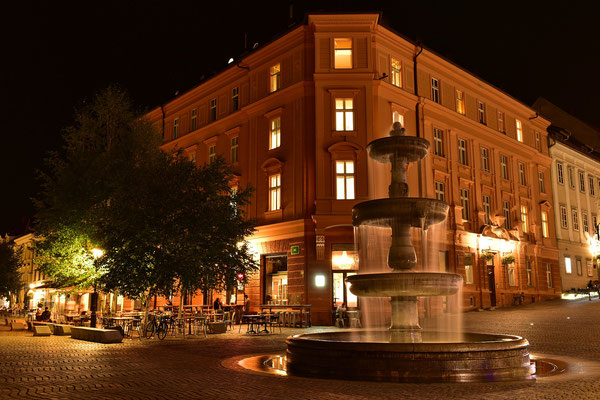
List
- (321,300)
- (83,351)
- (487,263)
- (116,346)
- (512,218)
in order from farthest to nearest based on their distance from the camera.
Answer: (512,218)
(487,263)
(321,300)
(116,346)
(83,351)

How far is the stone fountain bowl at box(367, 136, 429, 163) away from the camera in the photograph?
12.2m

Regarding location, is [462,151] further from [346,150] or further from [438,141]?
[346,150]

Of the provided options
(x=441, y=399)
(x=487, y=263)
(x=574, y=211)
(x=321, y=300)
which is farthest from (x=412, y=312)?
(x=574, y=211)

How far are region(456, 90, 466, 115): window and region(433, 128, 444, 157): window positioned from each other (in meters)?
2.90

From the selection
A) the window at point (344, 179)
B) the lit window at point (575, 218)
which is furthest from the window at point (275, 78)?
the lit window at point (575, 218)

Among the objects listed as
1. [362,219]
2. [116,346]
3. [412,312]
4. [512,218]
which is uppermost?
[512,218]

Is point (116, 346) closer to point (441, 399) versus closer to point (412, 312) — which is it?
point (412, 312)

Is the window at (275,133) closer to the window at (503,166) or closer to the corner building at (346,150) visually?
the corner building at (346,150)

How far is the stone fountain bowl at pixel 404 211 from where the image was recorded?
36.8ft

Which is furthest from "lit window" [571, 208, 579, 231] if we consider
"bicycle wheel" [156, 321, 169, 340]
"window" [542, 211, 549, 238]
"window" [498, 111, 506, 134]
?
"bicycle wheel" [156, 321, 169, 340]

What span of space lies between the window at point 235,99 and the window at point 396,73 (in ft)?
31.9

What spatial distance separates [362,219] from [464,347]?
3.61 meters

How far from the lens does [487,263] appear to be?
34.1 m

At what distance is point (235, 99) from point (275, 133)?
5080 mm
